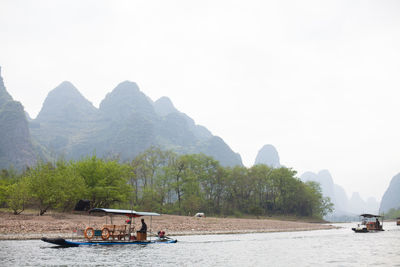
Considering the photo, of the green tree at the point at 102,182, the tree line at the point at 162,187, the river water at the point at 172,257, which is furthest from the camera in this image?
the green tree at the point at 102,182

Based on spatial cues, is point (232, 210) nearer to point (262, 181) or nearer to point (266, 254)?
point (262, 181)

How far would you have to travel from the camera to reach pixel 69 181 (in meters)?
60.0

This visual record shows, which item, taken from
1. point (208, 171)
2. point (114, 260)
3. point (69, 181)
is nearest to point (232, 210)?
point (208, 171)

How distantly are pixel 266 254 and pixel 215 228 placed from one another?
31.2 metres

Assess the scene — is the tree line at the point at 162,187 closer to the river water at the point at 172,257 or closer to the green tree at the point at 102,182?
the green tree at the point at 102,182

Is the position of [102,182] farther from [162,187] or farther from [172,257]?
[172,257]

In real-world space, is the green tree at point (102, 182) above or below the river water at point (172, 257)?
above

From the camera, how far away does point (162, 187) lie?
102125 millimetres

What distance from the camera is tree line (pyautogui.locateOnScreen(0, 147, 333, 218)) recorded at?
58.3m

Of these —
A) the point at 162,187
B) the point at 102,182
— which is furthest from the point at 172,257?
the point at 162,187

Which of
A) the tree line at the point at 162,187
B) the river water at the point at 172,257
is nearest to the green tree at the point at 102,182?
the tree line at the point at 162,187

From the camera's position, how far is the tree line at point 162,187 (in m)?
58.3

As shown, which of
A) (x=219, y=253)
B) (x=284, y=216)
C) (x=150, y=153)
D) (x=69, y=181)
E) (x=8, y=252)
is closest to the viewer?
(x=8, y=252)

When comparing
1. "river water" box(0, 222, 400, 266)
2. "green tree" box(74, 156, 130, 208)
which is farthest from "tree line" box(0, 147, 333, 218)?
"river water" box(0, 222, 400, 266)
